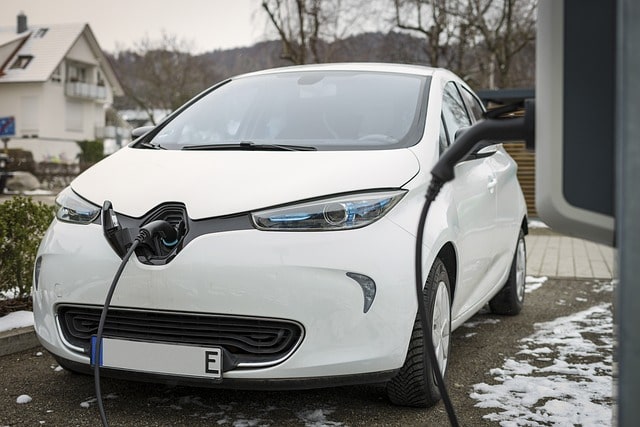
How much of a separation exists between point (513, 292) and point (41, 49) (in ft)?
185

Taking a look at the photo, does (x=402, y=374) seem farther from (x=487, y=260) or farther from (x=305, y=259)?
(x=487, y=260)

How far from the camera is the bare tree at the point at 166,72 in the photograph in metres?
58.3

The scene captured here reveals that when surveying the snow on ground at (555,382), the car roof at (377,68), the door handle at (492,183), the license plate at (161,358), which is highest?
the car roof at (377,68)

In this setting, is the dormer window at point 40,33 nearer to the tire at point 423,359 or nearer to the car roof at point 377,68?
the car roof at point 377,68

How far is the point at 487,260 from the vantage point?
4.45 meters

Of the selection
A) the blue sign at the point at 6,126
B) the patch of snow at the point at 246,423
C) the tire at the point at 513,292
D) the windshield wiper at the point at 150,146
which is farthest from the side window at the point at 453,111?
the blue sign at the point at 6,126

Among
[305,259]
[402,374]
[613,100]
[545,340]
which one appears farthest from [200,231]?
[545,340]

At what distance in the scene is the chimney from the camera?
58.8 metres

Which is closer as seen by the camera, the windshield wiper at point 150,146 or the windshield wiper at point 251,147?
the windshield wiper at point 251,147

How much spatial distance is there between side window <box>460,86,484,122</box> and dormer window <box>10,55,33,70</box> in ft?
180

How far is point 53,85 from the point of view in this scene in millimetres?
55844

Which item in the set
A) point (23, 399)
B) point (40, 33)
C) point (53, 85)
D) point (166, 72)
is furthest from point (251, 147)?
point (40, 33)

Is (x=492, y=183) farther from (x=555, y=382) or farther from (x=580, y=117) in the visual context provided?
(x=580, y=117)

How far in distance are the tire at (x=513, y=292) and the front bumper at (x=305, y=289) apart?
2.58 metres
